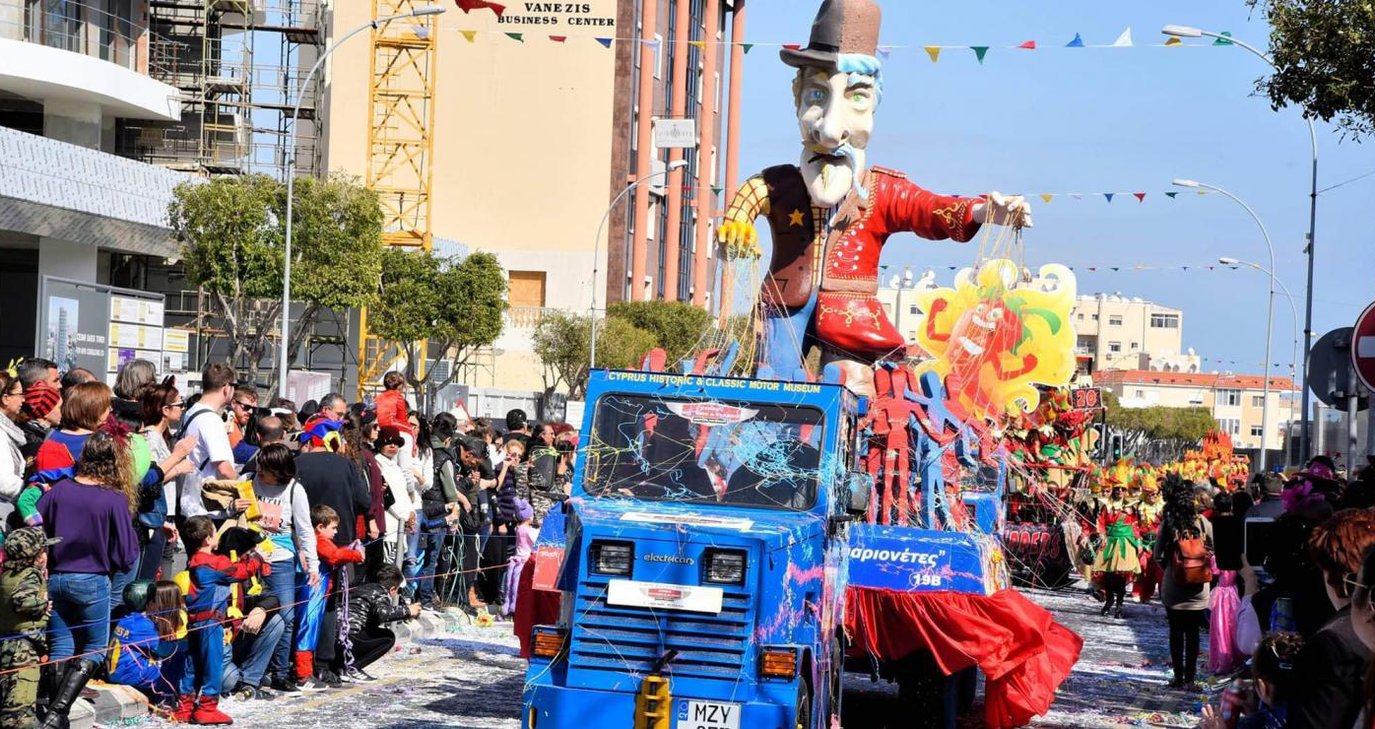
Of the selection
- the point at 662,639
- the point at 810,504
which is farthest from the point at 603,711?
the point at 810,504

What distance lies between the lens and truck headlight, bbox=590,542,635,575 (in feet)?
30.2

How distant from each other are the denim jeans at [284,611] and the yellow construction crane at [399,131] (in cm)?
4947

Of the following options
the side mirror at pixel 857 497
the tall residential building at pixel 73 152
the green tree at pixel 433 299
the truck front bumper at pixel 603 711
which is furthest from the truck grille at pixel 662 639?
the green tree at pixel 433 299

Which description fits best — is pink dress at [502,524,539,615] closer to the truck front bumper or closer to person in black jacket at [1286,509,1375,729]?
the truck front bumper

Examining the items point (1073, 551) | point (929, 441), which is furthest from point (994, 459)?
point (1073, 551)

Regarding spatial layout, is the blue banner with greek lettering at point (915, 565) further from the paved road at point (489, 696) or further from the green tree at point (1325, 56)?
the green tree at point (1325, 56)

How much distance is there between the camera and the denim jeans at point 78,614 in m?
10.2

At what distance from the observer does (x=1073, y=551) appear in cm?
2161

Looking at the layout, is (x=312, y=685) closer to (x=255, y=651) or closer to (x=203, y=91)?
(x=255, y=651)

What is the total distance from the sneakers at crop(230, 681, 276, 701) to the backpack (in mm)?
7780

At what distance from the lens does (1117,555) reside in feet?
78.0

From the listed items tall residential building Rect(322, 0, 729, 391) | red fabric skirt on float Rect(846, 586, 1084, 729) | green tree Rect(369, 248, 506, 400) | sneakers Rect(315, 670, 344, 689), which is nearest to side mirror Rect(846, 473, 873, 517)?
red fabric skirt on float Rect(846, 586, 1084, 729)

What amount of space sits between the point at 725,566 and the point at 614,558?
538 mm

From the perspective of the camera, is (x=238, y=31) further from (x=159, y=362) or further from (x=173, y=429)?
(x=173, y=429)
